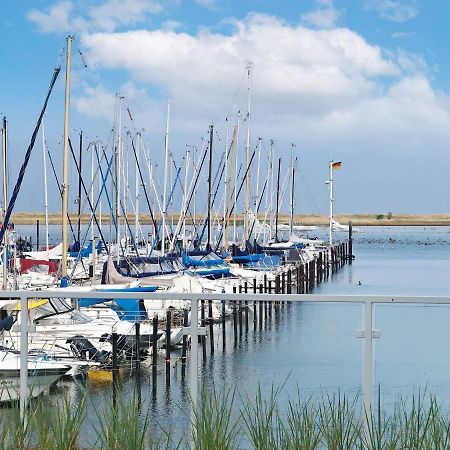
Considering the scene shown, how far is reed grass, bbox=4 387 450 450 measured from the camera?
5.77m

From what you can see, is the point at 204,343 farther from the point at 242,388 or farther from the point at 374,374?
the point at 374,374

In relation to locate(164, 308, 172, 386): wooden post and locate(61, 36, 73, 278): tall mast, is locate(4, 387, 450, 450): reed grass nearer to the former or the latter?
locate(164, 308, 172, 386): wooden post

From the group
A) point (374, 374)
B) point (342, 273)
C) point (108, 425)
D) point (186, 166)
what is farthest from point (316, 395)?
point (342, 273)

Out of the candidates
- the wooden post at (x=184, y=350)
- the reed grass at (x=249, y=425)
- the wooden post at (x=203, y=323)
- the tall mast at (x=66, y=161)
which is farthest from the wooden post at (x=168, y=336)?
the tall mast at (x=66, y=161)

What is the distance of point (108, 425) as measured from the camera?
19.6ft

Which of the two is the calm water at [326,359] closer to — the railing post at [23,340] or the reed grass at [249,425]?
the reed grass at [249,425]

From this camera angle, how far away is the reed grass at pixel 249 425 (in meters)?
5.77

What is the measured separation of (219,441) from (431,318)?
1.79m

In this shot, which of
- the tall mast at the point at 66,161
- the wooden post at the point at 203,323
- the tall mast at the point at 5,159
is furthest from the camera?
the tall mast at the point at 5,159

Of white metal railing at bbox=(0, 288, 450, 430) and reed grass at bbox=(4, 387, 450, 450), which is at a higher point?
white metal railing at bbox=(0, 288, 450, 430)

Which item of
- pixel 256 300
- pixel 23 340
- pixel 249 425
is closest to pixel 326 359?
pixel 256 300

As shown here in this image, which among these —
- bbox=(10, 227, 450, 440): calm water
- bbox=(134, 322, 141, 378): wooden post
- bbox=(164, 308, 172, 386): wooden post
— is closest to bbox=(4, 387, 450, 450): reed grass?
bbox=(10, 227, 450, 440): calm water

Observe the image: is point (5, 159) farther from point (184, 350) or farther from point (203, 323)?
point (203, 323)

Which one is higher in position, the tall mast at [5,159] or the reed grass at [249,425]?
the tall mast at [5,159]
